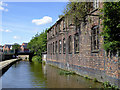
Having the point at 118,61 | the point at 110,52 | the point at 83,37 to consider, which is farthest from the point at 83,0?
the point at 118,61

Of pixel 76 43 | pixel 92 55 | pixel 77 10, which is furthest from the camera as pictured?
pixel 76 43

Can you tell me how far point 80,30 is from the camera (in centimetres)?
1354

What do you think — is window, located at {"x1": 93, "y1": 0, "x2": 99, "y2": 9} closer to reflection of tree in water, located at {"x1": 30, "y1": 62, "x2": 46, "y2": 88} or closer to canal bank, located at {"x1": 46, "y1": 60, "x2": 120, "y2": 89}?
canal bank, located at {"x1": 46, "y1": 60, "x2": 120, "y2": 89}

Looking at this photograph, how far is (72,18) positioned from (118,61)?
658 cm

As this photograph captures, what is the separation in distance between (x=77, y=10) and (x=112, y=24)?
4.72 metres

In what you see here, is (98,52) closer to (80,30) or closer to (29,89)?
(80,30)

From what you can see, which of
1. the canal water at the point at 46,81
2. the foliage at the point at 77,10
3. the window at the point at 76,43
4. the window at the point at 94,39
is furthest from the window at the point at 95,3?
the canal water at the point at 46,81

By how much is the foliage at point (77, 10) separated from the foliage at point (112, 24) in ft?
12.7

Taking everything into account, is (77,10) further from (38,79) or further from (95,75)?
(38,79)

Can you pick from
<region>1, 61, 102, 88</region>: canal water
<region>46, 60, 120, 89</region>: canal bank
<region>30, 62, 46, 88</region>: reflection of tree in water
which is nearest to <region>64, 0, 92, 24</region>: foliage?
<region>46, 60, 120, 89</region>: canal bank

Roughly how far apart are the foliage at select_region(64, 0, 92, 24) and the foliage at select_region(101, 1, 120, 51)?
3.86 meters

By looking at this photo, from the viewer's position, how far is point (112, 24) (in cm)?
816

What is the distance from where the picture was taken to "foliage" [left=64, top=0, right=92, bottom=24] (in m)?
12.1

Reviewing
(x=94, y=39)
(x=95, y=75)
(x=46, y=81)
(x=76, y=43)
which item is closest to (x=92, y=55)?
(x=94, y=39)
